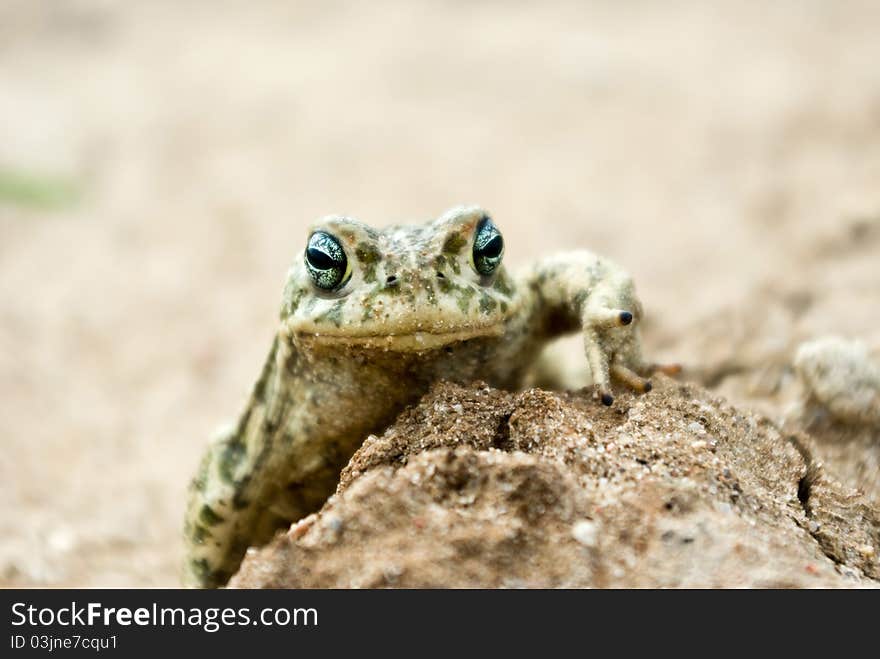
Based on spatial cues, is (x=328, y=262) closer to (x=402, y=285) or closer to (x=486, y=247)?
(x=402, y=285)

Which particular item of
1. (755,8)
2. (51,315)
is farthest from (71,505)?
(755,8)

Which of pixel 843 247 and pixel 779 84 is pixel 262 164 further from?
pixel 843 247

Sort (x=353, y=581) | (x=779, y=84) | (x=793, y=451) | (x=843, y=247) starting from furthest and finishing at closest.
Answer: (x=779, y=84), (x=843, y=247), (x=793, y=451), (x=353, y=581)

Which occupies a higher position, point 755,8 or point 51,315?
point 755,8

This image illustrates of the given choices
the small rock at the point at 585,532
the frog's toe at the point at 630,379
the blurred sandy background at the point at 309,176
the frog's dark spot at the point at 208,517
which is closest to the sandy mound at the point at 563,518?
the small rock at the point at 585,532

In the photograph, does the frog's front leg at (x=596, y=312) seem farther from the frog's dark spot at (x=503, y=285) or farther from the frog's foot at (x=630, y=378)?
the frog's dark spot at (x=503, y=285)

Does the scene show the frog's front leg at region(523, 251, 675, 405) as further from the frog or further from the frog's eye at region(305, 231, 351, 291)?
the frog's eye at region(305, 231, 351, 291)
